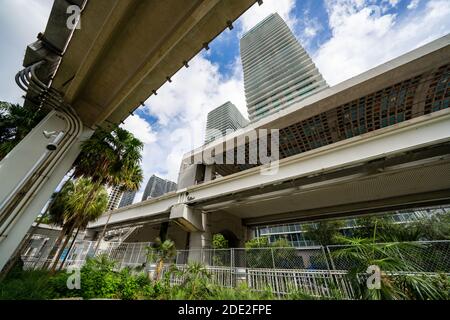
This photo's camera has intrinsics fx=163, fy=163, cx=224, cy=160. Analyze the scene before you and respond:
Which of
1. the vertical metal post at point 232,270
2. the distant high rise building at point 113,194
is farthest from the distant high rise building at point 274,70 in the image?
the vertical metal post at point 232,270

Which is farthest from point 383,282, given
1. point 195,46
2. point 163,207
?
point 163,207

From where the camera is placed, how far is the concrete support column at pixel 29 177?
4.76 metres

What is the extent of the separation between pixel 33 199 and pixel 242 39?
3355 inches

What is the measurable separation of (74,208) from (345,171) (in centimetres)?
1583

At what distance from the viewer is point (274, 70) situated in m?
52.4

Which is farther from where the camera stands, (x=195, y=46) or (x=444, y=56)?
(x=444, y=56)

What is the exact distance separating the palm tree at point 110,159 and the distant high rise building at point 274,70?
3505 cm

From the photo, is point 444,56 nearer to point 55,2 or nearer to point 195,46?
point 195,46

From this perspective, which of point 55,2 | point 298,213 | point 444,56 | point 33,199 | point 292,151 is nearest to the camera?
point 55,2

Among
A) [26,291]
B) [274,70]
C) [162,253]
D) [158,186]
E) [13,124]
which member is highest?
[274,70]

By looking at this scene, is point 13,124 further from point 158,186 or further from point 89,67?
point 158,186

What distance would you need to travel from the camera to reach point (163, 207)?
12406 mm

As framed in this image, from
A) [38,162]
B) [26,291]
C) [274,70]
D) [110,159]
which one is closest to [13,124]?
[110,159]

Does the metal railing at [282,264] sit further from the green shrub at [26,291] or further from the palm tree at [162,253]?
the green shrub at [26,291]
